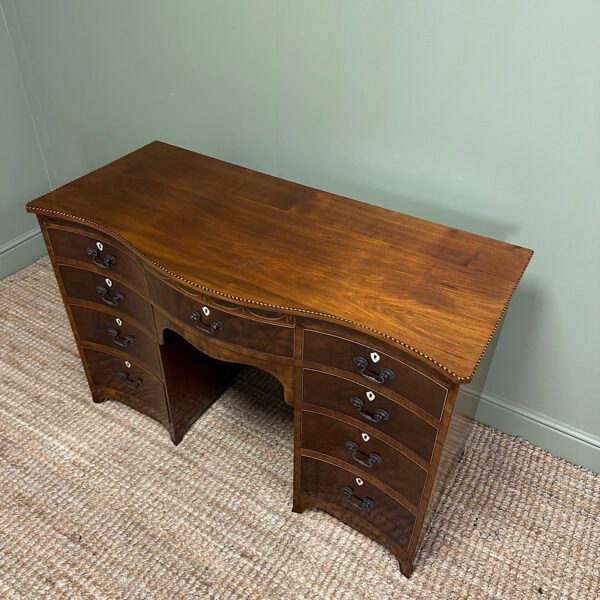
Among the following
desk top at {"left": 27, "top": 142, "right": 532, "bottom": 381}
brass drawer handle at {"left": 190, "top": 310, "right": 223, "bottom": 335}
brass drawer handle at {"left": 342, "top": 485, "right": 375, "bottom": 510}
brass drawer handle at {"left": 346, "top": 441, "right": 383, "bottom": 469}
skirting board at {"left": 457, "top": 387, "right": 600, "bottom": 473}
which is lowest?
skirting board at {"left": 457, "top": 387, "right": 600, "bottom": 473}

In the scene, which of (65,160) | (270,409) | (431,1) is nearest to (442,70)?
(431,1)

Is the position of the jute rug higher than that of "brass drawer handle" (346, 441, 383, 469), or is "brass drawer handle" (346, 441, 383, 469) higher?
"brass drawer handle" (346, 441, 383, 469)

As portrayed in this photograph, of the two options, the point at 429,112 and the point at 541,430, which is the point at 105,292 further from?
the point at 541,430

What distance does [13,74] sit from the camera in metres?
2.17

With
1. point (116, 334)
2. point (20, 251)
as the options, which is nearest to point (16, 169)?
point (20, 251)

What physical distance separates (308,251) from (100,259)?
528 mm

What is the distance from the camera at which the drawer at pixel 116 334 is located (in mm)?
1569

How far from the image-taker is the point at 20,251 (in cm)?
240

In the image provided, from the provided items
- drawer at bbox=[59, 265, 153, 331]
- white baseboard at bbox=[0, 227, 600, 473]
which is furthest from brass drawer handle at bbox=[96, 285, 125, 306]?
white baseboard at bbox=[0, 227, 600, 473]

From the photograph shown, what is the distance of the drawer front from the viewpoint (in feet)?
4.17

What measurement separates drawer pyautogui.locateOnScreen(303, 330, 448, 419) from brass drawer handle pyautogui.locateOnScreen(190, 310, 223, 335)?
20 centimetres

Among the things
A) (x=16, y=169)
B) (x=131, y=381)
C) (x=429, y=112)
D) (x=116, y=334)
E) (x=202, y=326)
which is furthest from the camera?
(x=16, y=169)

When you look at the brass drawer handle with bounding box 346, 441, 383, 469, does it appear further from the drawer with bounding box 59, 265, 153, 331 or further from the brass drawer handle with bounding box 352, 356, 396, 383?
the drawer with bounding box 59, 265, 153, 331

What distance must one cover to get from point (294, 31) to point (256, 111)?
262mm
